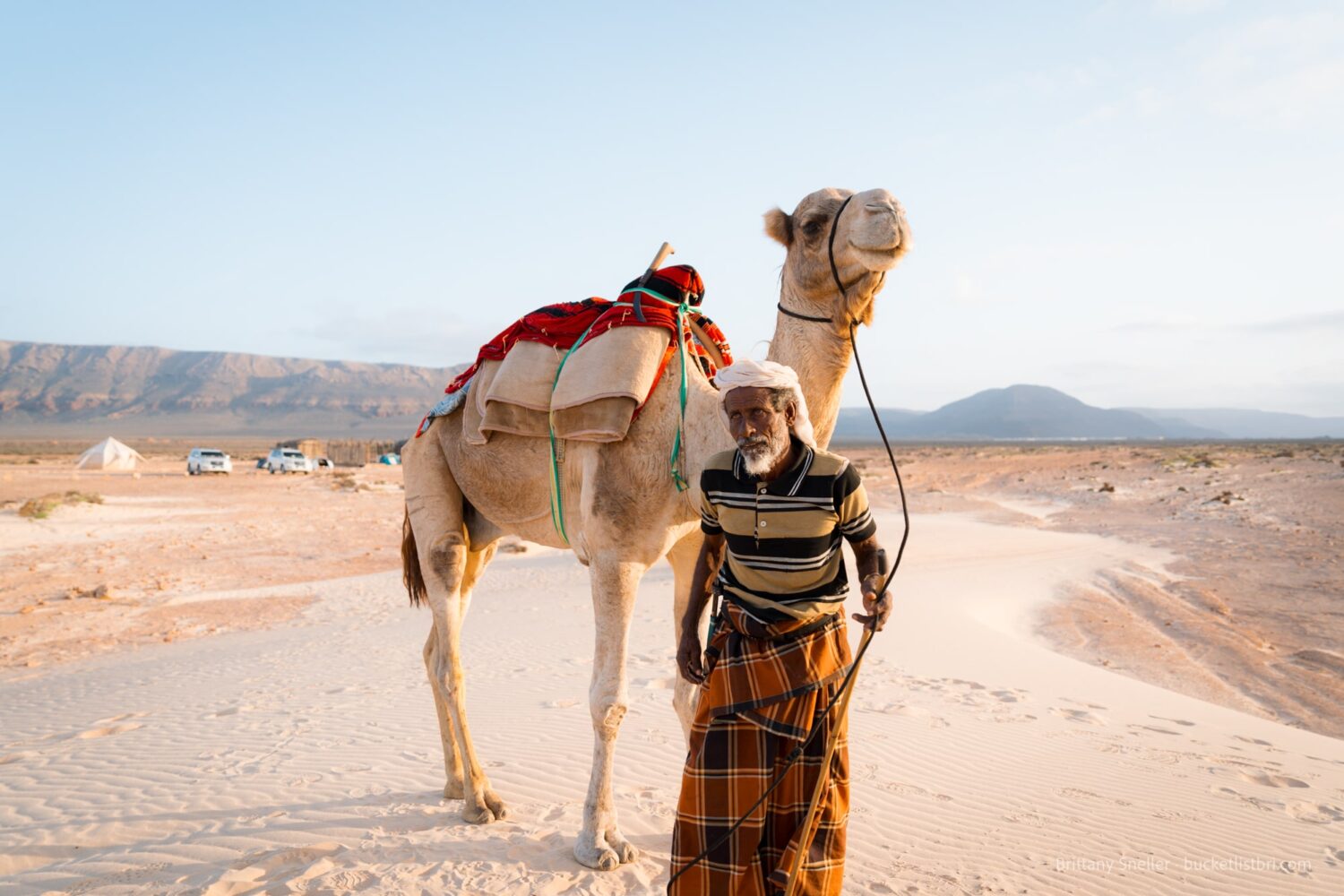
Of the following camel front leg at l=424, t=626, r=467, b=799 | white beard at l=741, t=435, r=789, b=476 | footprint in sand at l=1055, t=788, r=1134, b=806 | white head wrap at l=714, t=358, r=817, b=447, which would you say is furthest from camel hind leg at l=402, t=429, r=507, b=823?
footprint in sand at l=1055, t=788, r=1134, b=806

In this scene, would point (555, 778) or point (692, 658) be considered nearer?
point (692, 658)

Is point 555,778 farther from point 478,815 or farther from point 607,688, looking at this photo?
point 607,688

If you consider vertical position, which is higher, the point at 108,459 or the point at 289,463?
the point at 108,459

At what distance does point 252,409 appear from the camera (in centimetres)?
19462

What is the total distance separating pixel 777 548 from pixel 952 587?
11.9 m

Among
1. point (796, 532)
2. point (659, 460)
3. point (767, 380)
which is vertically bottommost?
point (796, 532)

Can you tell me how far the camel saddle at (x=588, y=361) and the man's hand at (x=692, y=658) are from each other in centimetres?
105

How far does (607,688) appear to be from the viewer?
3.88 metres

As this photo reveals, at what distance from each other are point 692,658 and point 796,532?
708 mm

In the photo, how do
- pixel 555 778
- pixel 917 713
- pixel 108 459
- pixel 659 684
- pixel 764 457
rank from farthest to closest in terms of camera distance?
1. pixel 108 459
2. pixel 659 684
3. pixel 917 713
4. pixel 555 778
5. pixel 764 457

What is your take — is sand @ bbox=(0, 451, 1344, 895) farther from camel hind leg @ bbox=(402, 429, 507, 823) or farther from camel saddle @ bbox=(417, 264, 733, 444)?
camel saddle @ bbox=(417, 264, 733, 444)

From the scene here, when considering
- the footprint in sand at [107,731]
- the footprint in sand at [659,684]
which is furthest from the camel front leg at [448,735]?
the footprint in sand at [107,731]

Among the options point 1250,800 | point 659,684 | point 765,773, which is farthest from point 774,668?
point 659,684

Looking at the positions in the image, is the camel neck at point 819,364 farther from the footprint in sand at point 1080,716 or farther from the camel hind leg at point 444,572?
the footprint in sand at point 1080,716
